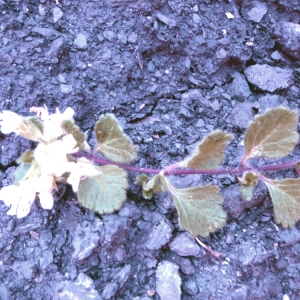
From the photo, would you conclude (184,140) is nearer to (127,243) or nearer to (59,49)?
(127,243)

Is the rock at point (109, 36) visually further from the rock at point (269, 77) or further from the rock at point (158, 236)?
the rock at point (158, 236)

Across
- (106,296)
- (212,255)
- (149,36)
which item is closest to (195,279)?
(212,255)

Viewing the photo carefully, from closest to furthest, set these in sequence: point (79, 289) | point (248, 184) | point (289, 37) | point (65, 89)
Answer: point (79, 289) → point (248, 184) → point (65, 89) → point (289, 37)

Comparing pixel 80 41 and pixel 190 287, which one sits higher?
pixel 80 41

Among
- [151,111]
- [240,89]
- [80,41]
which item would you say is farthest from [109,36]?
[240,89]

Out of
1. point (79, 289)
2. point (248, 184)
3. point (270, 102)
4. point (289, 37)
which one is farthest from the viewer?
point (289, 37)

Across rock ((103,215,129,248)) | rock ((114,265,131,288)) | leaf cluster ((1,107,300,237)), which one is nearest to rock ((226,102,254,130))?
leaf cluster ((1,107,300,237))

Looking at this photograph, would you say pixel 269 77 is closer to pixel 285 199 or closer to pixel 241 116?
pixel 241 116
